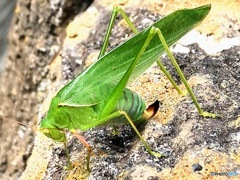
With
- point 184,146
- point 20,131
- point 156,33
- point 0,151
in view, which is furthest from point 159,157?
point 0,151

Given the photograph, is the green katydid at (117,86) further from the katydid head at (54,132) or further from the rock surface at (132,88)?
the rock surface at (132,88)

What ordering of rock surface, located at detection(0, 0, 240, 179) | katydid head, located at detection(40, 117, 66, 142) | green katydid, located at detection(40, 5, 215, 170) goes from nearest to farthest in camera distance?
rock surface, located at detection(0, 0, 240, 179) < green katydid, located at detection(40, 5, 215, 170) < katydid head, located at detection(40, 117, 66, 142)

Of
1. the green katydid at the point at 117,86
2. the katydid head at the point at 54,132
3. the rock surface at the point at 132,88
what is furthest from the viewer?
the katydid head at the point at 54,132

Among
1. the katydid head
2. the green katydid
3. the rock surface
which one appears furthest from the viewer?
the katydid head

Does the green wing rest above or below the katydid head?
above

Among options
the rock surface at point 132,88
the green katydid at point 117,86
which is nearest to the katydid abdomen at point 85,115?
the green katydid at point 117,86

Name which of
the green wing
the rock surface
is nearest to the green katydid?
the green wing

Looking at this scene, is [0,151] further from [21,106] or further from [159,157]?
[159,157]

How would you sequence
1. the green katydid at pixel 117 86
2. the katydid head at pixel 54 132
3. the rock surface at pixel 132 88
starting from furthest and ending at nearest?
the katydid head at pixel 54 132 → the green katydid at pixel 117 86 → the rock surface at pixel 132 88

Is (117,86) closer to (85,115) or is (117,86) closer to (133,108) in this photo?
(133,108)

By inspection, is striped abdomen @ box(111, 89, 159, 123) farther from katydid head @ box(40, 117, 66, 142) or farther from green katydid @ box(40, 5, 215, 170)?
katydid head @ box(40, 117, 66, 142)
